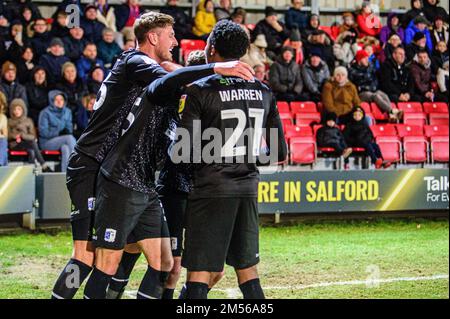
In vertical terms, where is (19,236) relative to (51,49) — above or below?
below

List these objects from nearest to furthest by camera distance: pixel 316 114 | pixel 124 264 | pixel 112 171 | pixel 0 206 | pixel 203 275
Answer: pixel 203 275
pixel 112 171
pixel 124 264
pixel 0 206
pixel 316 114

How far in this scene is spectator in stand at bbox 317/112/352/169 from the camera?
45.3 ft

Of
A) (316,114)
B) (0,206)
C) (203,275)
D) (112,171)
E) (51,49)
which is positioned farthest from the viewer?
(316,114)

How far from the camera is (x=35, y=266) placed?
9.00 m

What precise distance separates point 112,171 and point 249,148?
→ 3.30 feet

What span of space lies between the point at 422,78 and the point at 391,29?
1.61 m

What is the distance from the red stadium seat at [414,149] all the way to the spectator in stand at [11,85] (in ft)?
21.1

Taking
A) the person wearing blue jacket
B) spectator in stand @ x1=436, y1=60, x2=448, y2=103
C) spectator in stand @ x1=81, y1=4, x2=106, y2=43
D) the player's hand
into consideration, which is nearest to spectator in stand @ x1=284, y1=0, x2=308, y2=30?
spectator in stand @ x1=436, y1=60, x2=448, y2=103

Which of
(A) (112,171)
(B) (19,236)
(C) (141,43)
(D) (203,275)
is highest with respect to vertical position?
(C) (141,43)

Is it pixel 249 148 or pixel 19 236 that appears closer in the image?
pixel 249 148

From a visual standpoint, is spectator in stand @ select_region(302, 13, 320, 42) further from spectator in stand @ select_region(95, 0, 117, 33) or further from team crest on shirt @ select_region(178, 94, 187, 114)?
team crest on shirt @ select_region(178, 94, 187, 114)

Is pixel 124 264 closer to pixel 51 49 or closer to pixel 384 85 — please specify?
pixel 51 49
